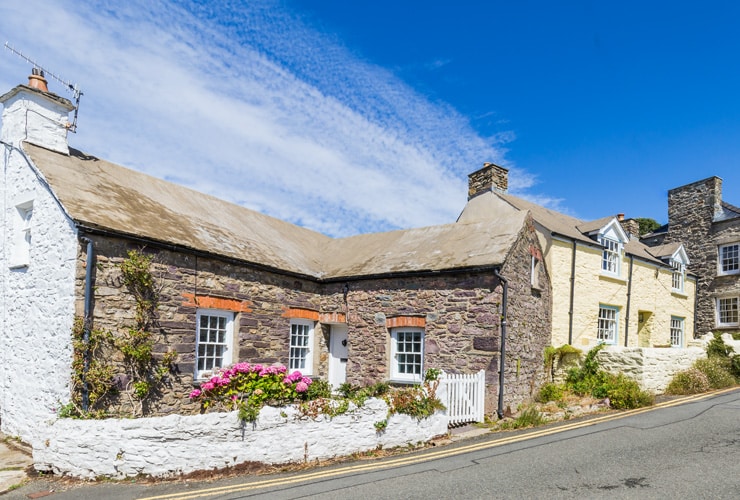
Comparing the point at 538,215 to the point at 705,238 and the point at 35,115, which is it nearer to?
the point at 705,238

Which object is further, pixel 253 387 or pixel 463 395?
pixel 463 395

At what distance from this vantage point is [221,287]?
12.4m

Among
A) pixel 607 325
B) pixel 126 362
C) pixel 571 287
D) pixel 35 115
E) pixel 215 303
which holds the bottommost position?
pixel 126 362

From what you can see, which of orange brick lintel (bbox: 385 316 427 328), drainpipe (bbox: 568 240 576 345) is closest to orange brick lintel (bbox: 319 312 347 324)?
orange brick lintel (bbox: 385 316 427 328)

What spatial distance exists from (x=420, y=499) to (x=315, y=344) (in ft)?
30.4

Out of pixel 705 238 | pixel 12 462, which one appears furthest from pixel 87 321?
pixel 705 238

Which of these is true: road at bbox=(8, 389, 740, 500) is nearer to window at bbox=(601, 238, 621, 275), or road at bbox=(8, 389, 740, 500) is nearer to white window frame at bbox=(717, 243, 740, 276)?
window at bbox=(601, 238, 621, 275)

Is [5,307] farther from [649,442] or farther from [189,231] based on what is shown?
[649,442]

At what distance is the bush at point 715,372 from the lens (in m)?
16.0

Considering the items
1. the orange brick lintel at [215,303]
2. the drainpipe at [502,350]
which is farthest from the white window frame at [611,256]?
the orange brick lintel at [215,303]

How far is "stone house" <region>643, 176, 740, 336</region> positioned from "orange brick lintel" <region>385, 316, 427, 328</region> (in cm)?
2042

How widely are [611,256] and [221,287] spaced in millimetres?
15821

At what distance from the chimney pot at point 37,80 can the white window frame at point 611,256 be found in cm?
1909

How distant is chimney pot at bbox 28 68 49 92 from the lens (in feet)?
38.9
